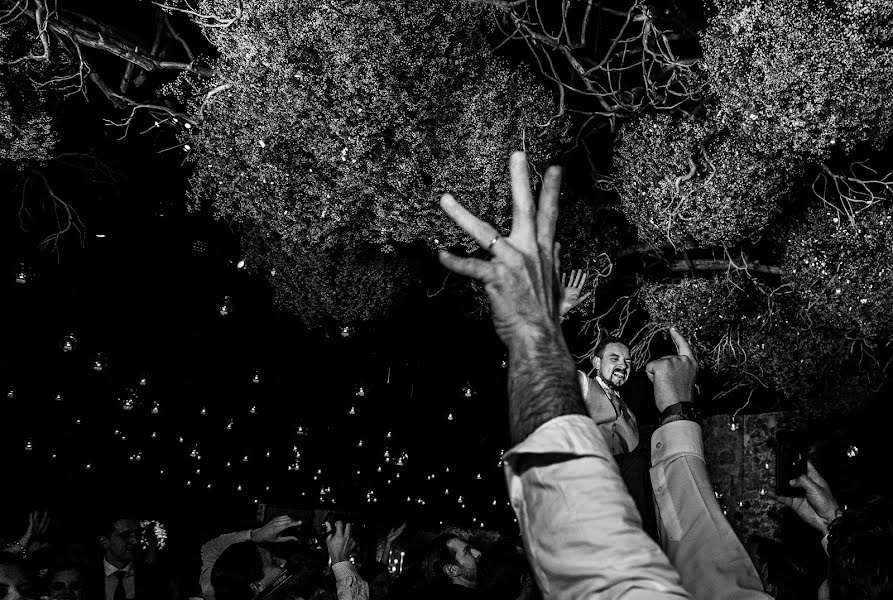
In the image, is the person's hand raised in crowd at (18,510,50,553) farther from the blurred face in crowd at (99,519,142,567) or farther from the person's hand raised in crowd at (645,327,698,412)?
the person's hand raised in crowd at (645,327,698,412)

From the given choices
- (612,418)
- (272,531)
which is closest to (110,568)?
(272,531)

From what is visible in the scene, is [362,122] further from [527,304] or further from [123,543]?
[123,543]

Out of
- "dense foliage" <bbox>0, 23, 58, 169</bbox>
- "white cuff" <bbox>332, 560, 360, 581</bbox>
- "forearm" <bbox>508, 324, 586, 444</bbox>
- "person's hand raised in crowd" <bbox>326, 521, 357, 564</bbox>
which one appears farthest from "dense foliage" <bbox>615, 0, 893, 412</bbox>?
"dense foliage" <bbox>0, 23, 58, 169</bbox>

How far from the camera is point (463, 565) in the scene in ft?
13.2

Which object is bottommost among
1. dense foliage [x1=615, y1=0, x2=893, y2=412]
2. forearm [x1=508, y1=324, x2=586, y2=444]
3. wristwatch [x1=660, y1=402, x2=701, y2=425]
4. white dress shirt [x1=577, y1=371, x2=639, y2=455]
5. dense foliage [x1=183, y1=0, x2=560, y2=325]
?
forearm [x1=508, y1=324, x2=586, y2=444]

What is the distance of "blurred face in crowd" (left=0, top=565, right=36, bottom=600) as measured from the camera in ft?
10.7

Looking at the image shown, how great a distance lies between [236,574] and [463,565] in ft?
3.98

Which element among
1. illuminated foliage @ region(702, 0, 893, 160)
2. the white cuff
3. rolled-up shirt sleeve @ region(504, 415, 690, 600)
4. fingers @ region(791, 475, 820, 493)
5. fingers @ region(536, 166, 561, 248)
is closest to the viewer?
rolled-up shirt sleeve @ region(504, 415, 690, 600)

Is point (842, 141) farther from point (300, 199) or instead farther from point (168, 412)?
point (168, 412)

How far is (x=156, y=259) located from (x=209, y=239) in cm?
92

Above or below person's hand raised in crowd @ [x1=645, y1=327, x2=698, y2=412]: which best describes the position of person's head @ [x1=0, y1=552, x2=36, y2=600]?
above

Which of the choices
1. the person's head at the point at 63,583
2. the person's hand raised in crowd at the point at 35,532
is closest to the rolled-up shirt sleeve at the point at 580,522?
the person's head at the point at 63,583

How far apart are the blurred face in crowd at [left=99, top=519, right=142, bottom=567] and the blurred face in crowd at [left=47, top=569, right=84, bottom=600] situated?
1.36 metres

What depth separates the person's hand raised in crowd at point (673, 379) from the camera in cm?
153
